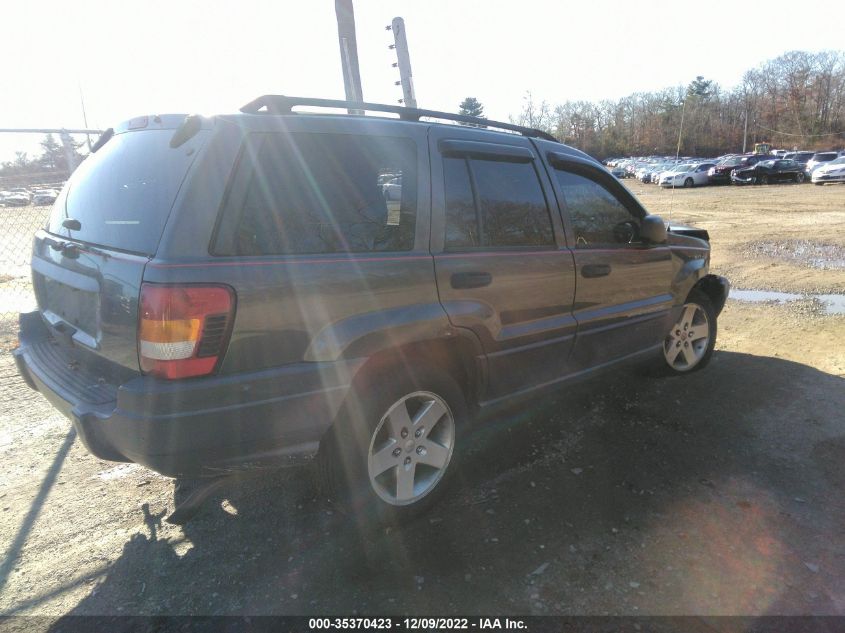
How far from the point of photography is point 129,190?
2385 millimetres

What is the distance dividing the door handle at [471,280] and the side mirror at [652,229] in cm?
154

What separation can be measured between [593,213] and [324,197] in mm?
2024

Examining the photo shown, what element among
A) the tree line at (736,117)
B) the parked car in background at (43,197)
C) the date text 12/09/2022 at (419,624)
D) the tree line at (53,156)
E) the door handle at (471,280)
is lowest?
the date text 12/09/2022 at (419,624)

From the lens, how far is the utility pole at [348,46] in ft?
19.6

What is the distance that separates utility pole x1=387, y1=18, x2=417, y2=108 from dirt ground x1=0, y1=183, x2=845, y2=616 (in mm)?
3954

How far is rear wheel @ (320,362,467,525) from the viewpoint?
2404 mm

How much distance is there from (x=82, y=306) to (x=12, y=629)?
1.33m

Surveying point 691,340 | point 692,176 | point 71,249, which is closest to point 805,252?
point 691,340

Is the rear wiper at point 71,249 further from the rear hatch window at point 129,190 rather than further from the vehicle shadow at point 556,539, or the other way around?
the vehicle shadow at point 556,539

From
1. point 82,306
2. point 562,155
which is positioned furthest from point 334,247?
point 562,155

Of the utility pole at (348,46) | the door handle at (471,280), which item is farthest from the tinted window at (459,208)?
the utility pole at (348,46)

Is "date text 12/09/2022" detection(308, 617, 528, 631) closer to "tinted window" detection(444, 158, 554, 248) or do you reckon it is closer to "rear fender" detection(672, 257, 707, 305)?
"tinted window" detection(444, 158, 554, 248)

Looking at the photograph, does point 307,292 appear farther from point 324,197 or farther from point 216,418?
point 216,418

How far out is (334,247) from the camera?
2332mm
